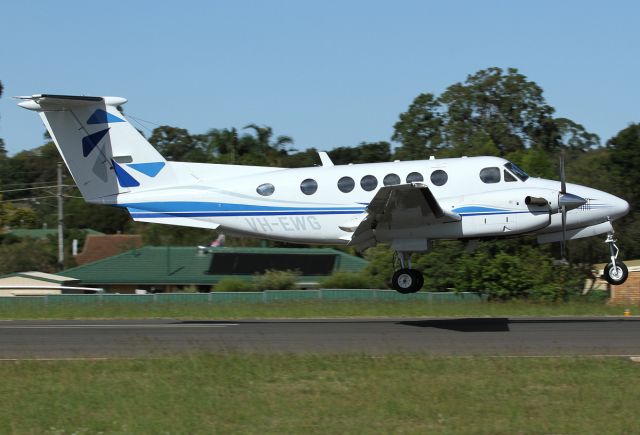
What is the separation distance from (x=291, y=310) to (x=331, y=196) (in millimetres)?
5720

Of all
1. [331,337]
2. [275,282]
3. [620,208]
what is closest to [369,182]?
[331,337]

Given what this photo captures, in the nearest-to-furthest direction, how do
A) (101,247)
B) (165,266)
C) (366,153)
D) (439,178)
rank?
(439,178)
(165,266)
(101,247)
(366,153)

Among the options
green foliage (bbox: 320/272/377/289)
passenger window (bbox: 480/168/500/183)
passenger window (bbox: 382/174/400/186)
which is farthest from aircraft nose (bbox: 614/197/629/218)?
green foliage (bbox: 320/272/377/289)

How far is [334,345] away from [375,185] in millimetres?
4484

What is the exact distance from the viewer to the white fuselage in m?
16.7

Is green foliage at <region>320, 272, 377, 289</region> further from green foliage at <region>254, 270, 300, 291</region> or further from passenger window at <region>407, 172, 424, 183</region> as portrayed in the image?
passenger window at <region>407, 172, 424, 183</region>

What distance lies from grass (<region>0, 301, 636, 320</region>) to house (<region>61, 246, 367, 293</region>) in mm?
17791

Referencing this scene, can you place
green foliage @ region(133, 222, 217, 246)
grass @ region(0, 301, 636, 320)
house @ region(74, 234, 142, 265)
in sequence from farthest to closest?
house @ region(74, 234, 142, 265) < green foliage @ region(133, 222, 217, 246) < grass @ region(0, 301, 636, 320)

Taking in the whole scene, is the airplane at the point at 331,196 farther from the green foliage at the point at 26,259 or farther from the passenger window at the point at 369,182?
the green foliage at the point at 26,259

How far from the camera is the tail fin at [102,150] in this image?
58.3ft

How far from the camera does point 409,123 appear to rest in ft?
188

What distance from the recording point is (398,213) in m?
16.7

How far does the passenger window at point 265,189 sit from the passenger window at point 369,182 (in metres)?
2.01

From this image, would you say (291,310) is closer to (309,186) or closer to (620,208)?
(309,186)
